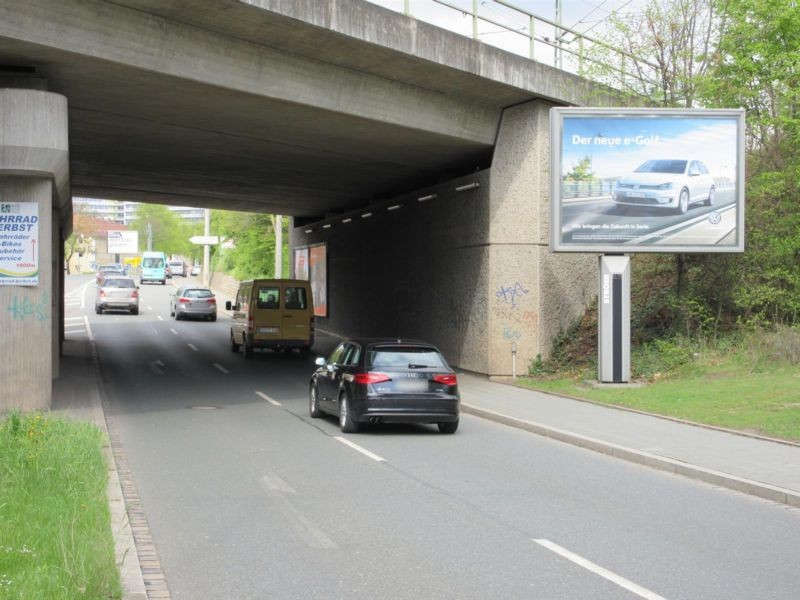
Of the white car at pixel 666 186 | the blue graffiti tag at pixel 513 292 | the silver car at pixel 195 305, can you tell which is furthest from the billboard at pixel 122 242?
the white car at pixel 666 186

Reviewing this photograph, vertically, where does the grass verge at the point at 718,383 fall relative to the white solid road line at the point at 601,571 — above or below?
above

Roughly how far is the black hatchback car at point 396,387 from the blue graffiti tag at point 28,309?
16.8 ft

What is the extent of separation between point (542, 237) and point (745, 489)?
13094 mm

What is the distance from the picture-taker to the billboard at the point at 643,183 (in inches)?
797

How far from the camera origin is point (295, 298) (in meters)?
31.0

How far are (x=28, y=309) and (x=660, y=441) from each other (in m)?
10.2

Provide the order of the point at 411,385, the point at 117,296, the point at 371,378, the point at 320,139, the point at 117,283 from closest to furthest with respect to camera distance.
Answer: the point at 371,378, the point at 411,385, the point at 320,139, the point at 117,296, the point at 117,283

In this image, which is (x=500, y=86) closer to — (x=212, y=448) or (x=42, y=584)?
(x=212, y=448)

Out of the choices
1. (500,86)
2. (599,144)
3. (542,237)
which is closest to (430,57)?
(500,86)

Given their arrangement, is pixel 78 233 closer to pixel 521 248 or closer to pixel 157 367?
pixel 157 367

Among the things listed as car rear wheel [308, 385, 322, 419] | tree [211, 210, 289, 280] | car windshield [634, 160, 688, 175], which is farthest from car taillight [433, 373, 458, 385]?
tree [211, 210, 289, 280]

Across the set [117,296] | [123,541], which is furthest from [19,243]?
[117,296]

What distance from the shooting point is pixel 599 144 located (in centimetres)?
2036

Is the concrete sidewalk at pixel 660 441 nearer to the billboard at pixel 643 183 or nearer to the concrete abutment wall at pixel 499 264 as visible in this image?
the concrete abutment wall at pixel 499 264
